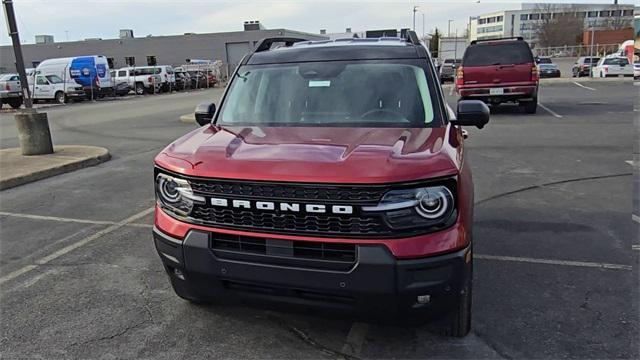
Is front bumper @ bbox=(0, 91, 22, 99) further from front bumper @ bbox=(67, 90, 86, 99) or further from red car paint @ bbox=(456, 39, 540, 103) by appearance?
red car paint @ bbox=(456, 39, 540, 103)

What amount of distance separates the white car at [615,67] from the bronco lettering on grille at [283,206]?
3290cm

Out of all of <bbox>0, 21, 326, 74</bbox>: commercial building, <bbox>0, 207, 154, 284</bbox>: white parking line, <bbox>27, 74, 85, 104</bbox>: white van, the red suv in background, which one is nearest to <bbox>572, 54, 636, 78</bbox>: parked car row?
A: the red suv in background

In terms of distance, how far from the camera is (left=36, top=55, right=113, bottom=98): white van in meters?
31.7

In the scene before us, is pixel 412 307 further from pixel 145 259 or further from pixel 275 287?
pixel 145 259

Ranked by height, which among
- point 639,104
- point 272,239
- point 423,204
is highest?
point 423,204

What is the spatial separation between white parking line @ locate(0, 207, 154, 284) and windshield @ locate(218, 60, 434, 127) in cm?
226

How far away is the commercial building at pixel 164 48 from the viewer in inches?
2564

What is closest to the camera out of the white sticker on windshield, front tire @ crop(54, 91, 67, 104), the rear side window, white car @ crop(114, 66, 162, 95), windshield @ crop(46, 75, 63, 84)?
the white sticker on windshield

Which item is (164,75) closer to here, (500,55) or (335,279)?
(500,55)

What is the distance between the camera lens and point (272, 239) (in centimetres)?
278

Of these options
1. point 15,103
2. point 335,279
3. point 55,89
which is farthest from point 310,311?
point 55,89

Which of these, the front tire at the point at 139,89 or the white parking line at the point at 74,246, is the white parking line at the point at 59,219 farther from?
the front tire at the point at 139,89

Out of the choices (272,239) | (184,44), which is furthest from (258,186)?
(184,44)

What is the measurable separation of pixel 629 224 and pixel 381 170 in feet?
13.4
